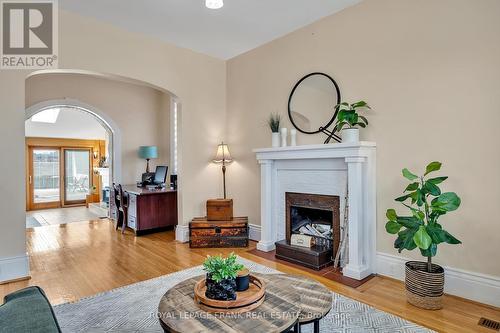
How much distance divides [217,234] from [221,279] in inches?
101

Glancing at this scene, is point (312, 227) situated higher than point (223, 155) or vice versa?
point (223, 155)

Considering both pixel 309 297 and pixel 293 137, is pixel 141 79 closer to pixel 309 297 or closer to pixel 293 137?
pixel 293 137

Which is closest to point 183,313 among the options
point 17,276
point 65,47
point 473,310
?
point 473,310

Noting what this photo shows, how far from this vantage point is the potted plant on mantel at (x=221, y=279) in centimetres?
161

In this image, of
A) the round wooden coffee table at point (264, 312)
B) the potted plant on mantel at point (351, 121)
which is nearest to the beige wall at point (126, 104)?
A: the potted plant on mantel at point (351, 121)

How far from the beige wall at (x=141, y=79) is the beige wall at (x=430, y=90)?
1.70m

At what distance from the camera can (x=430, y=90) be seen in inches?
108

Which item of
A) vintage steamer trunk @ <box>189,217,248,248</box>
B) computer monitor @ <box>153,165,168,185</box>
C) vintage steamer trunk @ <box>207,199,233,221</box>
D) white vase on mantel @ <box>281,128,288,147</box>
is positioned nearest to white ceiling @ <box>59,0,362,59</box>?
white vase on mantel @ <box>281,128,288,147</box>

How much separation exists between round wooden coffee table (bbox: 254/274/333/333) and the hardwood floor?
3.06ft

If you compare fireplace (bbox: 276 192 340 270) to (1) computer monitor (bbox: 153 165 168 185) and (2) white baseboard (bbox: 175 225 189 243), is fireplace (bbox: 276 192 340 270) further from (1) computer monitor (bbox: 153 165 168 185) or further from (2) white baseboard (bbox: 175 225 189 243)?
(1) computer monitor (bbox: 153 165 168 185)

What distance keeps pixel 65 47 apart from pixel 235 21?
2088mm

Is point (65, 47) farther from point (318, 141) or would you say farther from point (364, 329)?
point (364, 329)

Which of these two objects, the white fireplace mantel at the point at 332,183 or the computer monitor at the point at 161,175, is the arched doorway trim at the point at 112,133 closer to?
the computer monitor at the point at 161,175

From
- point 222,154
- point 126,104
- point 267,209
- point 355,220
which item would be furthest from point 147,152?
point 355,220
